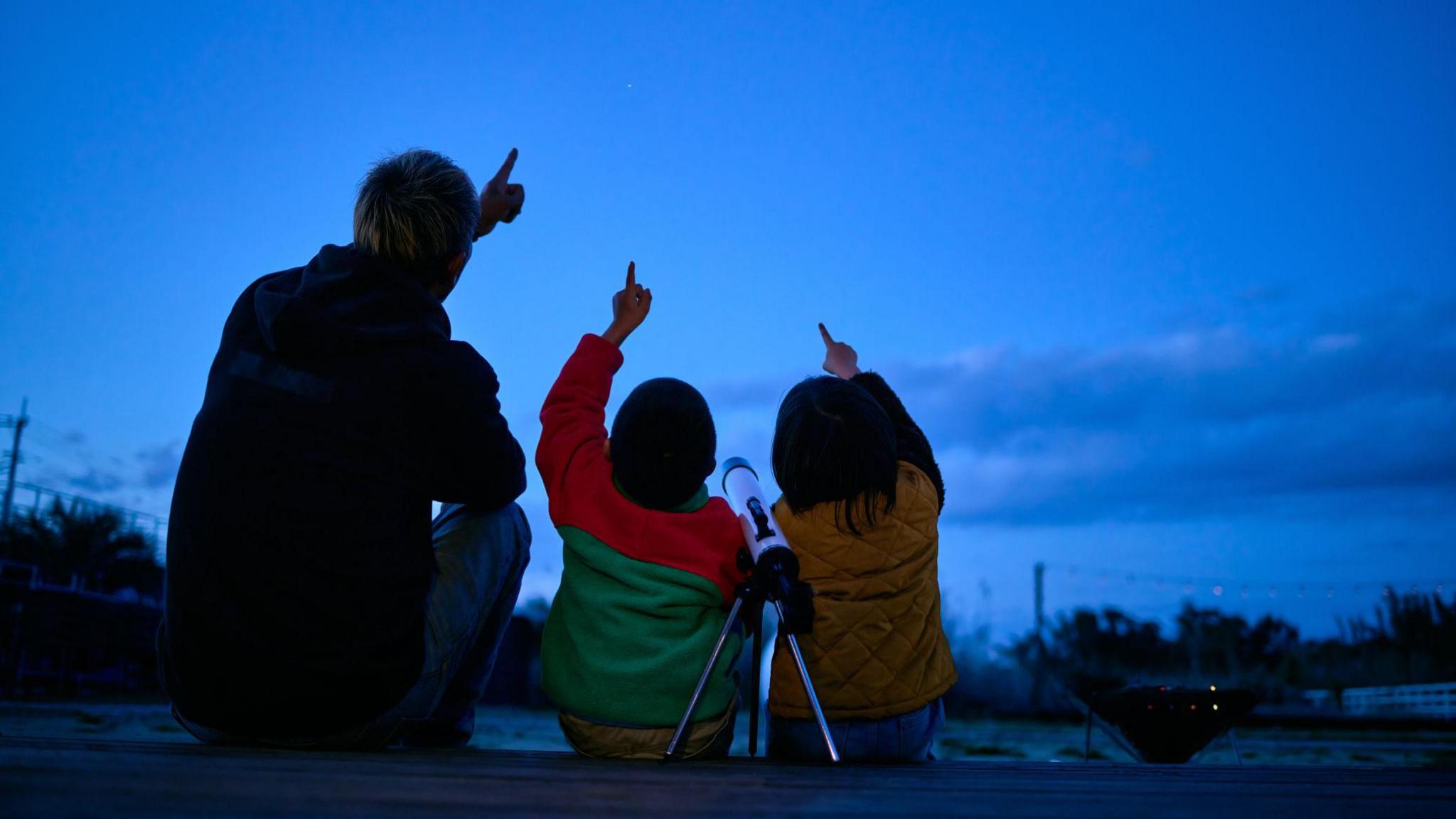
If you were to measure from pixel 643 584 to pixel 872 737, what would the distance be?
29.2 inches

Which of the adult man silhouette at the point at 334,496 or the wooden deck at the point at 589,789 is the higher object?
the adult man silhouette at the point at 334,496

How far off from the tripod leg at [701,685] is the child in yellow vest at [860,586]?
1.02 feet

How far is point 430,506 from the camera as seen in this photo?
2.19 meters

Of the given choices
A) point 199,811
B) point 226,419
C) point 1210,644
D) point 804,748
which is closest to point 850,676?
point 804,748

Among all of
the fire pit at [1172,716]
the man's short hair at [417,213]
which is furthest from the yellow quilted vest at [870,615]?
the fire pit at [1172,716]

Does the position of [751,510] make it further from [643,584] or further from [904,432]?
[904,432]

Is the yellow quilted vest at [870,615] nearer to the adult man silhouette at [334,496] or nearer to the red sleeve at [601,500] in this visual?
the red sleeve at [601,500]

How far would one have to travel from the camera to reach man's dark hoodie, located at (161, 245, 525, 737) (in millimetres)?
1921

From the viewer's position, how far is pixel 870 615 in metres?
2.59

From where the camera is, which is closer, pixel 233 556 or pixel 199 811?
pixel 199 811

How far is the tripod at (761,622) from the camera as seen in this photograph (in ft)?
7.34

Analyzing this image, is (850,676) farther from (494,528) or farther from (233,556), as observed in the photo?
(233,556)

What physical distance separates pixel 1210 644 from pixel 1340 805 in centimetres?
2232

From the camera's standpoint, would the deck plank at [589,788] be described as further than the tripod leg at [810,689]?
No
